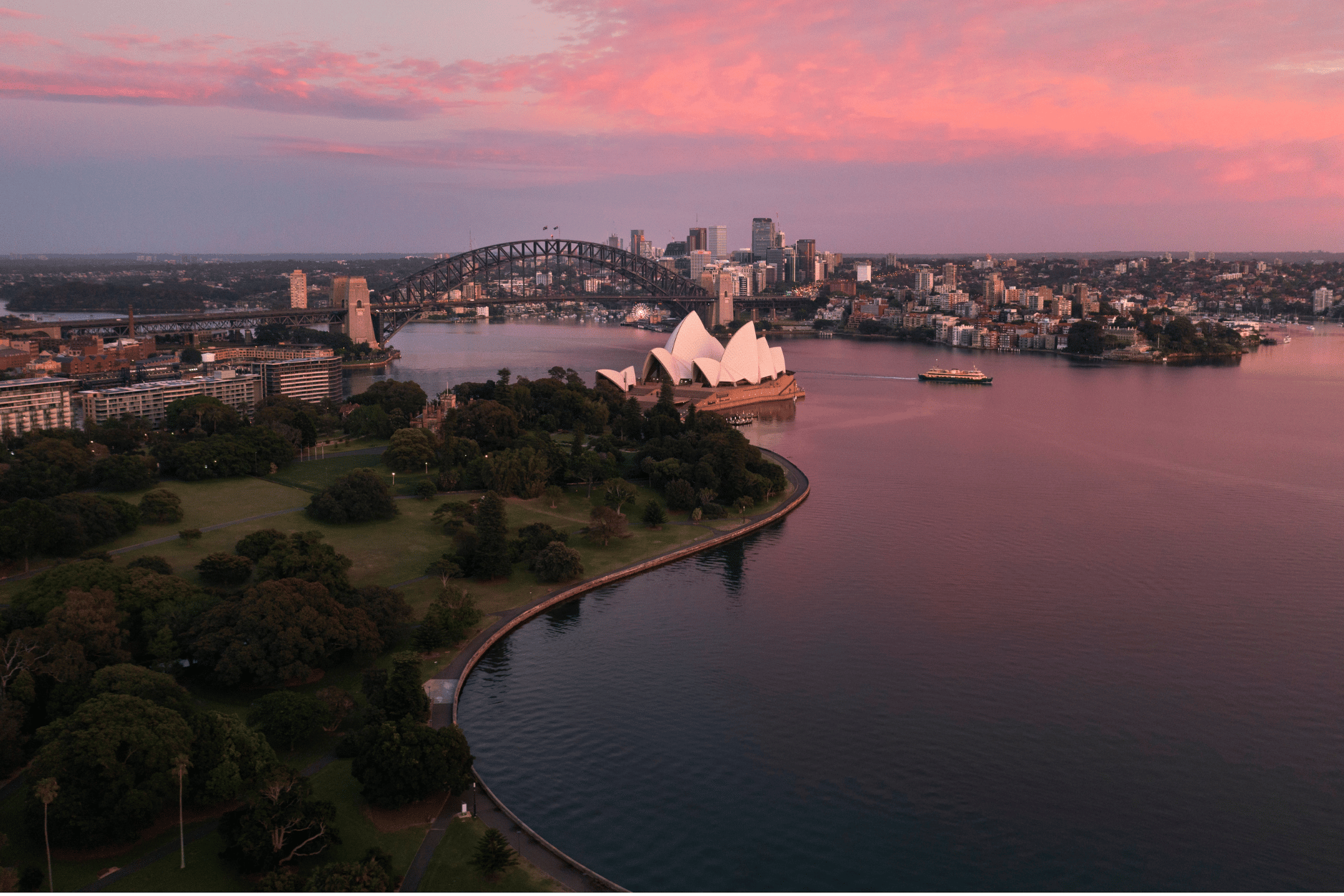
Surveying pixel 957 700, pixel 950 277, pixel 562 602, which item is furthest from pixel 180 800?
pixel 950 277

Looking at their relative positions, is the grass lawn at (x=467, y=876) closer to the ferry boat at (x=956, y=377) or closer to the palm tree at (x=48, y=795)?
the palm tree at (x=48, y=795)

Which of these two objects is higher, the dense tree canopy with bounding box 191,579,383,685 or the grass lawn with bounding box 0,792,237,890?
the dense tree canopy with bounding box 191,579,383,685

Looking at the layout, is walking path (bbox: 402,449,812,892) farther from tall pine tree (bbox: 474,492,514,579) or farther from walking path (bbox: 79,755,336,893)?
walking path (bbox: 79,755,336,893)

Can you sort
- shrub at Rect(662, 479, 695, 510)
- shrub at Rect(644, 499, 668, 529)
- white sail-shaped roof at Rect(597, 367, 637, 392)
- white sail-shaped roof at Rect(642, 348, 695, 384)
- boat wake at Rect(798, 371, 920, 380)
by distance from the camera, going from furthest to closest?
1. boat wake at Rect(798, 371, 920, 380)
2. white sail-shaped roof at Rect(642, 348, 695, 384)
3. white sail-shaped roof at Rect(597, 367, 637, 392)
4. shrub at Rect(662, 479, 695, 510)
5. shrub at Rect(644, 499, 668, 529)

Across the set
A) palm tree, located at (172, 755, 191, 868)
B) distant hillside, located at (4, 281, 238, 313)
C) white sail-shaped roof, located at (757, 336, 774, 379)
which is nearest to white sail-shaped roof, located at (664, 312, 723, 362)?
white sail-shaped roof, located at (757, 336, 774, 379)

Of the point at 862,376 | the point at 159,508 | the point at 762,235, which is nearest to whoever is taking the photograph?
the point at 159,508

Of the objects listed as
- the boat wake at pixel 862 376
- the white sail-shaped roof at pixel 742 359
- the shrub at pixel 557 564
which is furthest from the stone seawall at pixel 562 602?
the boat wake at pixel 862 376

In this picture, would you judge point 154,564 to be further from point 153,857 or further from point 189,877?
point 189,877

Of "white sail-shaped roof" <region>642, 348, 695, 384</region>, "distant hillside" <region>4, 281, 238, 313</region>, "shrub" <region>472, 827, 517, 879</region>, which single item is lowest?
"shrub" <region>472, 827, 517, 879</region>
